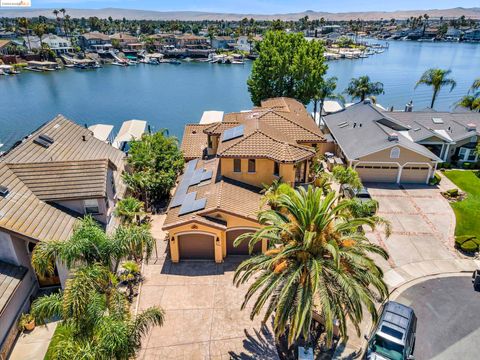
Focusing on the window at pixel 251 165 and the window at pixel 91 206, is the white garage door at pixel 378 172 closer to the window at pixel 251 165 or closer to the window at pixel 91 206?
the window at pixel 251 165

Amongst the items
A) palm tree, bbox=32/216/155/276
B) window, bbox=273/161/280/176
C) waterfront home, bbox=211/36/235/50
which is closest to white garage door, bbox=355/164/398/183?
window, bbox=273/161/280/176

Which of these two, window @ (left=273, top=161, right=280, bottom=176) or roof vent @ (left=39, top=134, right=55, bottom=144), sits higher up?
roof vent @ (left=39, top=134, right=55, bottom=144)

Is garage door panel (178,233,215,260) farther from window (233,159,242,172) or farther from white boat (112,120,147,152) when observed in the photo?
white boat (112,120,147,152)

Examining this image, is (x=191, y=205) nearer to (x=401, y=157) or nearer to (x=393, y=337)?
(x=393, y=337)

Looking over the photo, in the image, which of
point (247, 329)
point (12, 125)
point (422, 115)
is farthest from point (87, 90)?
point (247, 329)

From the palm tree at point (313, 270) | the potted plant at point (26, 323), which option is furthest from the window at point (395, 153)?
the potted plant at point (26, 323)

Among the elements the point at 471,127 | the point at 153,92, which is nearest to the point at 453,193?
the point at 471,127

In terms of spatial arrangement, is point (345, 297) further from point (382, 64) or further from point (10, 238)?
point (382, 64)
